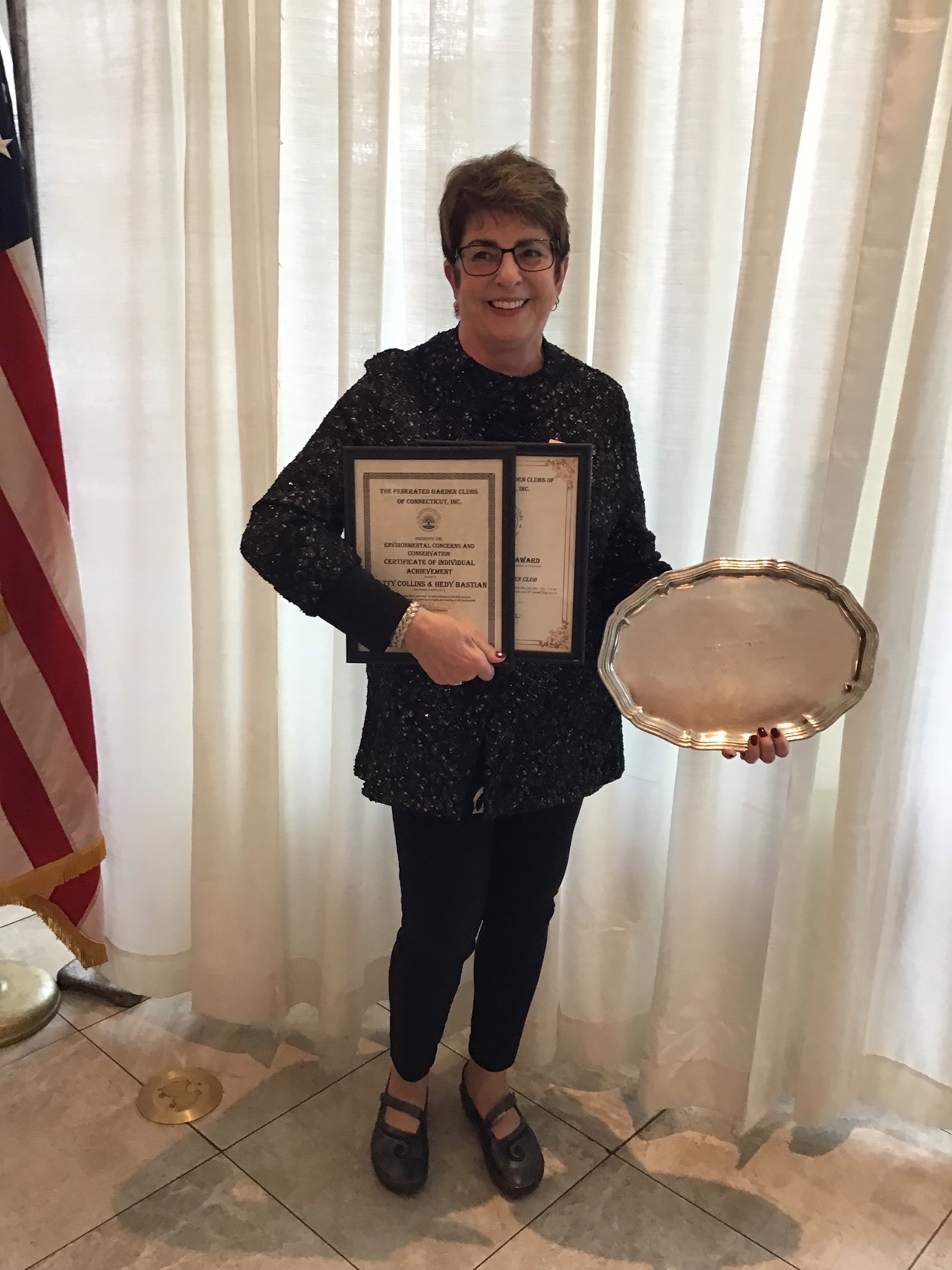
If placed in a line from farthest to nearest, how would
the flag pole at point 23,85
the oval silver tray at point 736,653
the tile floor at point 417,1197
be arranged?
1. the flag pole at point 23,85
2. the tile floor at point 417,1197
3. the oval silver tray at point 736,653

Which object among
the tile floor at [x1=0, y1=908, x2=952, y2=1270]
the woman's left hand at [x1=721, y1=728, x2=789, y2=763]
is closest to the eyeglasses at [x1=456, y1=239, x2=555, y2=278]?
the woman's left hand at [x1=721, y1=728, x2=789, y2=763]

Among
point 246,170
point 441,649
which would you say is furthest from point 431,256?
point 441,649

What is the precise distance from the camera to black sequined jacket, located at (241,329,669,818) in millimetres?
1092

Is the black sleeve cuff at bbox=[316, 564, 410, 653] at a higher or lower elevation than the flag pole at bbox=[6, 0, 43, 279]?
lower

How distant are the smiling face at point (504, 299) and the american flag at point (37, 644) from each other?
829mm

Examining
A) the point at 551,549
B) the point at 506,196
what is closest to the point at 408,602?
the point at 551,549

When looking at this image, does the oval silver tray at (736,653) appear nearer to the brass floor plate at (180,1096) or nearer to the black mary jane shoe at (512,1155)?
the black mary jane shoe at (512,1155)

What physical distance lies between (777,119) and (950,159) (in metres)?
0.22

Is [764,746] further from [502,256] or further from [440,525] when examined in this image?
[502,256]

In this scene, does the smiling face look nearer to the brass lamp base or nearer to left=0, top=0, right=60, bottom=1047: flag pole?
left=0, top=0, right=60, bottom=1047: flag pole

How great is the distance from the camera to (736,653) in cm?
121

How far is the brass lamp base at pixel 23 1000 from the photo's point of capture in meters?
1.77

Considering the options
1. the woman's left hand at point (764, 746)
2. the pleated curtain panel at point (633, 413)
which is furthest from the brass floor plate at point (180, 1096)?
the woman's left hand at point (764, 746)

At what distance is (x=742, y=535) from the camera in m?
1.41
